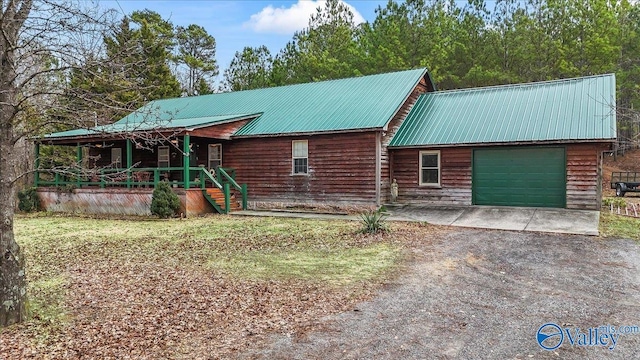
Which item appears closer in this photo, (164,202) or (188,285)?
(188,285)

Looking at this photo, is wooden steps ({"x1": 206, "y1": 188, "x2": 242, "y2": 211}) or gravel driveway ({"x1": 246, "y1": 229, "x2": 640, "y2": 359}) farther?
wooden steps ({"x1": 206, "y1": 188, "x2": 242, "y2": 211})

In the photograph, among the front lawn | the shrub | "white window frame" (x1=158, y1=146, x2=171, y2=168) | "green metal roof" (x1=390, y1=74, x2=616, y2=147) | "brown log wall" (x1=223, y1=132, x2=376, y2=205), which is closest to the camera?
the front lawn

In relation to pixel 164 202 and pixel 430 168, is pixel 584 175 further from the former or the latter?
pixel 164 202

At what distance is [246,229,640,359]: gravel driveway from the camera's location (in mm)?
4270

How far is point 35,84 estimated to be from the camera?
4.86 m

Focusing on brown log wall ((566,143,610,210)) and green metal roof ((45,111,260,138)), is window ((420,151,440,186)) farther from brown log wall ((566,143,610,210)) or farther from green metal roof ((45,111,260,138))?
green metal roof ((45,111,260,138))

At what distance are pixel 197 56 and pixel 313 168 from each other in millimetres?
32277

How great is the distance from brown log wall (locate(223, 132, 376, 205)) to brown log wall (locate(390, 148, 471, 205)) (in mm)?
1604

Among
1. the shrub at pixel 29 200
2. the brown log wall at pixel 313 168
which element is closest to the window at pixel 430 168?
the brown log wall at pixel 313 168

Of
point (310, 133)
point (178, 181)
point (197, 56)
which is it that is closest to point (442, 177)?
point (310, 133)

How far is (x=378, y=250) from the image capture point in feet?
29.3

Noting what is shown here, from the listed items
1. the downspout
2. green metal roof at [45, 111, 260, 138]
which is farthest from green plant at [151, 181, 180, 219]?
the downspout

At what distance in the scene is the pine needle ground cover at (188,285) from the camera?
15.1 ft

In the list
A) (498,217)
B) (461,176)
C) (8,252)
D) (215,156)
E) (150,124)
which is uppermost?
(215,156)
